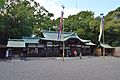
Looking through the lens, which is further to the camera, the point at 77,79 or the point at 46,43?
the point at 46,43

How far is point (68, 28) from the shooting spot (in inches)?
2306

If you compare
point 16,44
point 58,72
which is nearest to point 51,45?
point 16,44

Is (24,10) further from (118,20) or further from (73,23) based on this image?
(118,20)

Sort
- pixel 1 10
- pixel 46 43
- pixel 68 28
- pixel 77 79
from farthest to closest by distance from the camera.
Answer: pixel 68 28 → pixel 46 43 → pixel 1 10 → pixel 77 79

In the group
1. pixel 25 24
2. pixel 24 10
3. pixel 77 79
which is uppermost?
pixel 24 10

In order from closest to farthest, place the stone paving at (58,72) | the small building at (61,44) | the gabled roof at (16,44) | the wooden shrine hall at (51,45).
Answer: the stone paving at (58,72)
the gabled roof at (16,44)
the wooden shrine hall at (51,45)
the small building at (61,44)

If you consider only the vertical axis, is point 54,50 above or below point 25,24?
below

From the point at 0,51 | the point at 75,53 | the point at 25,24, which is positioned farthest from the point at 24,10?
the point at 75,53

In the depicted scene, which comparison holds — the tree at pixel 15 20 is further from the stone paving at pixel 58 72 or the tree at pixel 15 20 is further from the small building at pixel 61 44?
the stone paving at pixel 58 72

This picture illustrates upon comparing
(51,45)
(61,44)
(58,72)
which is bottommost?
(58,72)

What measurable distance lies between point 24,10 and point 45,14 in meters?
9.91

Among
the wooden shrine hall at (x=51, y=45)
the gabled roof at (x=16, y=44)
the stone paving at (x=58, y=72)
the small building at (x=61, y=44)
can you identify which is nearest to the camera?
the stone paving at (x=58, y=72)

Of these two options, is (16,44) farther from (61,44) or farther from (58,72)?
(58,72)

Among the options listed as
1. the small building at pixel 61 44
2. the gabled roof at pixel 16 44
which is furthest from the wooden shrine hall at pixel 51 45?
the gabled roof at pixel 16 44
